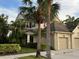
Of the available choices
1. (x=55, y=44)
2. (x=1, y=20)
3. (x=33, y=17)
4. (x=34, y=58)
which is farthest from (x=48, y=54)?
(x=1, y=20)

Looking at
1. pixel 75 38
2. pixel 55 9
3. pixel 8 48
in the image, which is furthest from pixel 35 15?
pixel 75 38

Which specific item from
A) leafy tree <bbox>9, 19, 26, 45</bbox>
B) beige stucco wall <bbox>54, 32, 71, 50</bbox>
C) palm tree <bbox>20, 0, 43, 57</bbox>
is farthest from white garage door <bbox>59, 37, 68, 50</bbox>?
palm tree <bbox>20, 0, 43, 57</bbox>

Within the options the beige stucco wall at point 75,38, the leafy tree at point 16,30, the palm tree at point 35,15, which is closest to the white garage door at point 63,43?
the beige stucco wall at point 75,38

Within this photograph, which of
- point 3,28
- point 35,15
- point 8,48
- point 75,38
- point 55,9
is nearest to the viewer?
point 55,9

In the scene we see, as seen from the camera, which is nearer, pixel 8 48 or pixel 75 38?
Result: pixel 8 48

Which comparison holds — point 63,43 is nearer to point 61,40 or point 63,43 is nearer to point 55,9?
point 61,40

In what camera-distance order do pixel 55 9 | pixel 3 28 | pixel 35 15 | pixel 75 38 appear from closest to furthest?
pixel 55 9, pixel 35 15, pixel 3 28, pixel 75 38

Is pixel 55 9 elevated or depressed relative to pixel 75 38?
elevated

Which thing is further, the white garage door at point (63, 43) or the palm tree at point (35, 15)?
the white garage door at point (63, 43)

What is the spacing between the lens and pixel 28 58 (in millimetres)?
23594

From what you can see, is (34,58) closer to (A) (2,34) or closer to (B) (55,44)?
(B) (55,44)

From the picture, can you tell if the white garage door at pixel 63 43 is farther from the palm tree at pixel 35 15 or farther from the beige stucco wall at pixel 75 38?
the palm tree at pixel 35 15

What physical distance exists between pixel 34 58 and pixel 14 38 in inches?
739

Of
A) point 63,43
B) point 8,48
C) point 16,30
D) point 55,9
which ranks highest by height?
point 55,9
